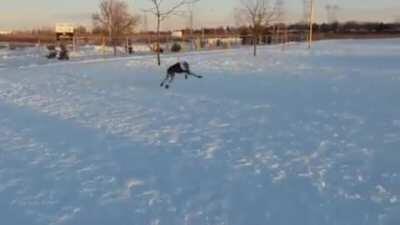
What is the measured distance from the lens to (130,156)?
8125 mm

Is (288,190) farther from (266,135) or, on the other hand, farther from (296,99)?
(296,99)

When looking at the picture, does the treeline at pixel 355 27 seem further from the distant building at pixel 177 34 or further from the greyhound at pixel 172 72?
the greyhound at pixel 172 72

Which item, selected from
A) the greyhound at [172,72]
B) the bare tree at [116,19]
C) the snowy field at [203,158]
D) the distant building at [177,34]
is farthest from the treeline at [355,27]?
the snowy field at [203,158]

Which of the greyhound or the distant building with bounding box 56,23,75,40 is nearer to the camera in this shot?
the greyhound

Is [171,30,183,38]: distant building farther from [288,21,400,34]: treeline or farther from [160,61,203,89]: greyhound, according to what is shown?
[160,61,203,89]: greyhound

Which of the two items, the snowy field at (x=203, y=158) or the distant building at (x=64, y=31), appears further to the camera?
the distant building at (x=64, y=31)

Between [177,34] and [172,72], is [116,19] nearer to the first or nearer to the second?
[177,34]

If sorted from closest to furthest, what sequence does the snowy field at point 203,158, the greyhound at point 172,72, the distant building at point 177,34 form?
the snowy field at point 203,158, the greyhound at point 172,72, the distant building at point 177,34

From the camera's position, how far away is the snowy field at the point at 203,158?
575cm

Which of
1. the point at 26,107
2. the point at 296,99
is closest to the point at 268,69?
the point at 296,99

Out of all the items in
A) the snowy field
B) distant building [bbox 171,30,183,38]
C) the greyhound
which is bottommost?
the snowy field

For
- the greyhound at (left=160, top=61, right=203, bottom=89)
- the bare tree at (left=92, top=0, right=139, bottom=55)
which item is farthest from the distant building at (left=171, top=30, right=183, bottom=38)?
the greyhound at (left=160, top=61, right=203, bottom=89)

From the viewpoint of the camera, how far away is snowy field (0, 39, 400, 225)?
5.75 metres

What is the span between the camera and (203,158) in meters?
7.86
